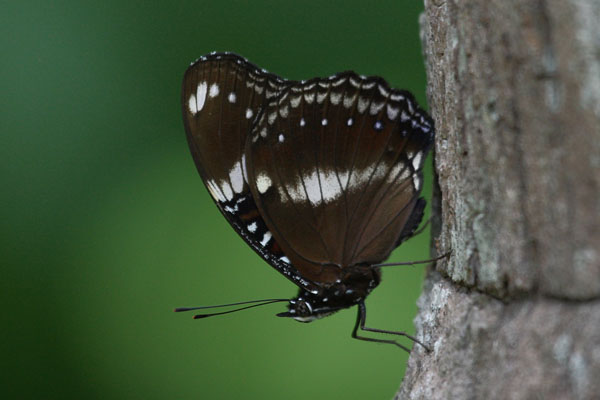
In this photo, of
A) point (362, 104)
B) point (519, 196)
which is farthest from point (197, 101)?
point (519, 196)

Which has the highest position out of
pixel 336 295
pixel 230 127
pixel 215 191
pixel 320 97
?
pixel 320 97

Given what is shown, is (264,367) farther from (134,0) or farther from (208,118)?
(134,0)

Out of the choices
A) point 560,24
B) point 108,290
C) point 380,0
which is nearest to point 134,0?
point 380,0

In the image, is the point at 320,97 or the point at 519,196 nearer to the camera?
the point at 519,196

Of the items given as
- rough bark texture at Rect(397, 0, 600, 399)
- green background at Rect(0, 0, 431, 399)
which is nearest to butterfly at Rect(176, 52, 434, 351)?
rough bark texture at Rect(397, 0, 600, 399)

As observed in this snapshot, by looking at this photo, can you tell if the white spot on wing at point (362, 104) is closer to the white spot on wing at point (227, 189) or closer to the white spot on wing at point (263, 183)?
the white spot on wing at point (263, 183)

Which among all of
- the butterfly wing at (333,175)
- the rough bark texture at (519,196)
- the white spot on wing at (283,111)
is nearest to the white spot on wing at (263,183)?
the butterfly wing at (333,175)

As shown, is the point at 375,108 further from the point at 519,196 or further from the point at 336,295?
the point at 519,196
